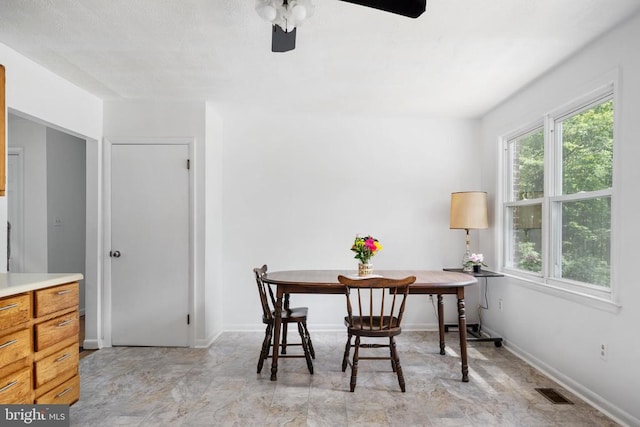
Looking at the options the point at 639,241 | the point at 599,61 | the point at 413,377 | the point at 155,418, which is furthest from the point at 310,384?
the point at 599,61

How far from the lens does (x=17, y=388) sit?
6.78ft

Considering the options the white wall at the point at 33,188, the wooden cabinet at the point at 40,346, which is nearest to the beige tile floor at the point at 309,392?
the wooden cabinet at the point at 40,346

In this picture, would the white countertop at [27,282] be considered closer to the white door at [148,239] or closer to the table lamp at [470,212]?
the white door at [148,239]

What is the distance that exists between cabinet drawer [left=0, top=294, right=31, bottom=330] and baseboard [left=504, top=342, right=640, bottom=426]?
11.0 ft

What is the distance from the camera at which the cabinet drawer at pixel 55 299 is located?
2.23 meters

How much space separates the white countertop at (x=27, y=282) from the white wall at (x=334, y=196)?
7.07 ft

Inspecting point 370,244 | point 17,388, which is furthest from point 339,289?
point 17,388

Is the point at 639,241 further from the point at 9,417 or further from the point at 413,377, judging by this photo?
the point at 9,417

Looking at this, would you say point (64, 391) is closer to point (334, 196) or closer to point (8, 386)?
point (8, 386)

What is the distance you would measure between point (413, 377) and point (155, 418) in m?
1.85

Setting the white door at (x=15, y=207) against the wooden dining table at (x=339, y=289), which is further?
the white door at (x=15, y=207)

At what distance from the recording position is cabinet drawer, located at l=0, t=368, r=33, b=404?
198cm

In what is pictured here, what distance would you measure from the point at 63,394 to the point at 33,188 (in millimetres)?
3200

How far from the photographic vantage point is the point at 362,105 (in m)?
4.16
